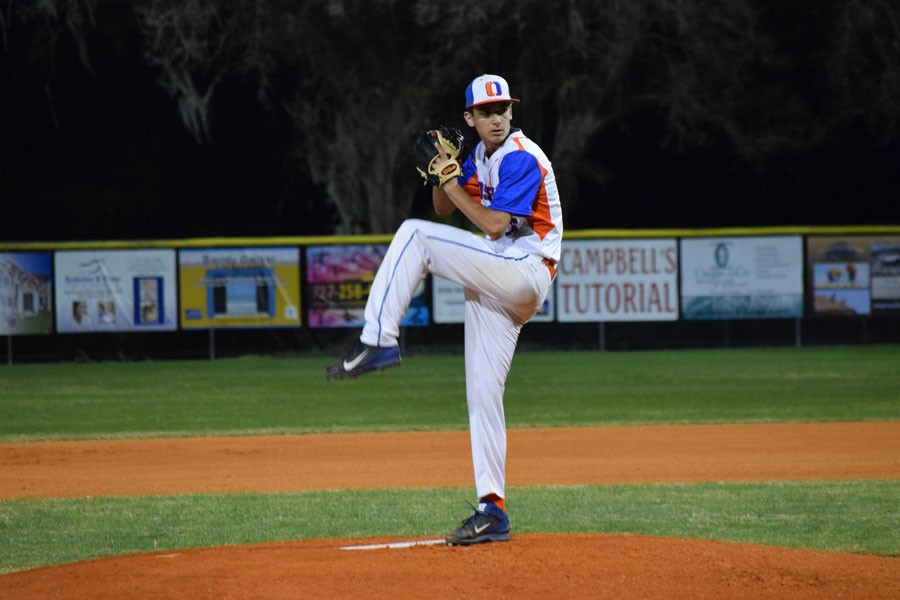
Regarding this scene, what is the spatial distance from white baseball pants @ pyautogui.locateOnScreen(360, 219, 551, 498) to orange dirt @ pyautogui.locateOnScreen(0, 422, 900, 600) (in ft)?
1.86

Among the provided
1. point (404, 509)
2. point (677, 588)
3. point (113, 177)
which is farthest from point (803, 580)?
point (113, 177)

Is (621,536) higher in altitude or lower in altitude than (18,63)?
lower

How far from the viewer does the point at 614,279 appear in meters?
21.6

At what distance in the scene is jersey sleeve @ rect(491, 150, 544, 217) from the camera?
19.9 ft

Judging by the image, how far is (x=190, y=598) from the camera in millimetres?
5379

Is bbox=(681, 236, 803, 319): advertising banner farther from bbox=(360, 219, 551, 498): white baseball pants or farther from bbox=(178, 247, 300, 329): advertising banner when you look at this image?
bbox=(360, 219, 551, 498): white baseball pants

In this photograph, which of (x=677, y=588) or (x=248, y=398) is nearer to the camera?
(x=677, y=588)

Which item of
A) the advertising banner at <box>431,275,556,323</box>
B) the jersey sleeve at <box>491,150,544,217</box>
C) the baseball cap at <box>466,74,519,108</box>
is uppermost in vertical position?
the baseball cap at <box>466,74,519,108</box>

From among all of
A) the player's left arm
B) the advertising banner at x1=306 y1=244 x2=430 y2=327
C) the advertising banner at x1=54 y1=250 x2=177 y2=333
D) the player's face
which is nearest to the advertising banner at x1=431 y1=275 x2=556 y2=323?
the advertising banner at x1=306 y1=244 x2=430 y2=327

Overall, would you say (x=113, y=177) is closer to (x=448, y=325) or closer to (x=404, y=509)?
(x=448, y=325)

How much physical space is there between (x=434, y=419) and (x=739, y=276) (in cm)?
894

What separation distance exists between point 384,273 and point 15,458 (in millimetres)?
7140

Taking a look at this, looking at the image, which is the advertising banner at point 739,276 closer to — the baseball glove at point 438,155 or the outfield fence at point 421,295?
the outfield fence at point 421,295

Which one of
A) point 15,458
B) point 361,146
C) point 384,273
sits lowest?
point 15,458
